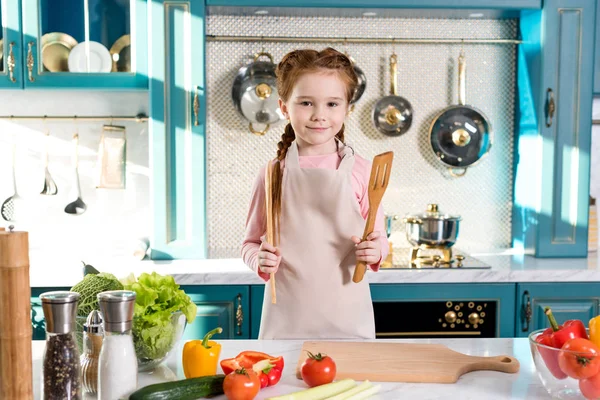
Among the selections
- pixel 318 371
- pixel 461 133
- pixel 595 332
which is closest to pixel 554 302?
pixel 461 133

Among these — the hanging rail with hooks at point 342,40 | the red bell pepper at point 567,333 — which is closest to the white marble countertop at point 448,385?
the red bell pepper at point 567,333

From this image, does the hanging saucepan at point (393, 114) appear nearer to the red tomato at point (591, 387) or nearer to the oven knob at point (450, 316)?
the oven knob at point (450, 316)

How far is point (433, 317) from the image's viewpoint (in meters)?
2.69

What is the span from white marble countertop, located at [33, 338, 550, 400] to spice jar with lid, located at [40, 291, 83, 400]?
124 millimetres

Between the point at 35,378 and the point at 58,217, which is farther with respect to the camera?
the point at 58,217

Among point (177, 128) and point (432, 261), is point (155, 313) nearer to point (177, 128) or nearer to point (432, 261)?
point (177, 128)

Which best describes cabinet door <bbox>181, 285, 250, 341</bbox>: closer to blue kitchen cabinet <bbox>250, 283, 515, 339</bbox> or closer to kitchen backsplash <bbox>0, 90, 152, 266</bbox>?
blue kitchen cabinet <bbox>250, 283, 515, 339</bbox>

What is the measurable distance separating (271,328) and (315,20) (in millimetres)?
1752

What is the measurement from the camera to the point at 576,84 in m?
2.86

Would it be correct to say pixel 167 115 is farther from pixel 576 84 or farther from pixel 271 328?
pixel 576 84

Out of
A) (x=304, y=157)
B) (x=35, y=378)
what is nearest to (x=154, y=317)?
(x=35, y=378)

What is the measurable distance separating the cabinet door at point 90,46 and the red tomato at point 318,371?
1843 millimetres

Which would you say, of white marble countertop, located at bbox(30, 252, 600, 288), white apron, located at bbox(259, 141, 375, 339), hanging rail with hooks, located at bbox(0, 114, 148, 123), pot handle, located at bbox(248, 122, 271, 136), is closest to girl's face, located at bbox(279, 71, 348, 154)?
white apron, located at bbox(259, 141, 375, 339)

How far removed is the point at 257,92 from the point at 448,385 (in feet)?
6.42
